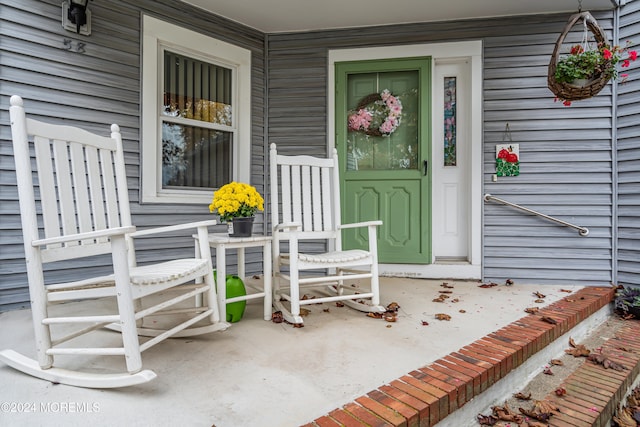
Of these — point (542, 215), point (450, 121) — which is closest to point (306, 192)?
point (450, 121)

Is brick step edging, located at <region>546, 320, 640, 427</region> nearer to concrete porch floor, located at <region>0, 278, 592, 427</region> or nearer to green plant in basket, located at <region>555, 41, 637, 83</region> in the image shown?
concrete porch floor, located at <region>0, 278, 592, 427</region>

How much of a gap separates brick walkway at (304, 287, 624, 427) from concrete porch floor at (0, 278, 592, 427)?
77 mm

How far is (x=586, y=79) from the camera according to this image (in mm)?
2492

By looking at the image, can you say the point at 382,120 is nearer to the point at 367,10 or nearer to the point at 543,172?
the point at 367,10

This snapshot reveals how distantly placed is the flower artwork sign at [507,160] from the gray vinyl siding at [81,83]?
256 cm

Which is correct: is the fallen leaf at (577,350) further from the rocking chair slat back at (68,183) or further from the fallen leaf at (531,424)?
the rocking chair slat back at (68,183)

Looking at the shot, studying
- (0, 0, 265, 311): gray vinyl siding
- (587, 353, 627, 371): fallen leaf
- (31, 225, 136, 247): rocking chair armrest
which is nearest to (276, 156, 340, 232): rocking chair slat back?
(0, 0, 265, 311): gray vinyl siding

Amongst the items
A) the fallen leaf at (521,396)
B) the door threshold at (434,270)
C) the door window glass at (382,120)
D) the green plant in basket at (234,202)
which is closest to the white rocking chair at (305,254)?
the green plant in basket at (234,202)

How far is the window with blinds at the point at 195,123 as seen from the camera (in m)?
3.11

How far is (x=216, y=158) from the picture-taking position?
339 cm

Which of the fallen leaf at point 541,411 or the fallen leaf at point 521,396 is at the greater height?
the fallen leaf at point 541,411

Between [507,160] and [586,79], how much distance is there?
88cm

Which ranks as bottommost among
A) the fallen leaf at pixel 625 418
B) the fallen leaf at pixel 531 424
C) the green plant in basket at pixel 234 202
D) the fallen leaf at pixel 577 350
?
the fallen leaf at pixel 625 418

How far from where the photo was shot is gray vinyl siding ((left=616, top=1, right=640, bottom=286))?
2.98 metres
